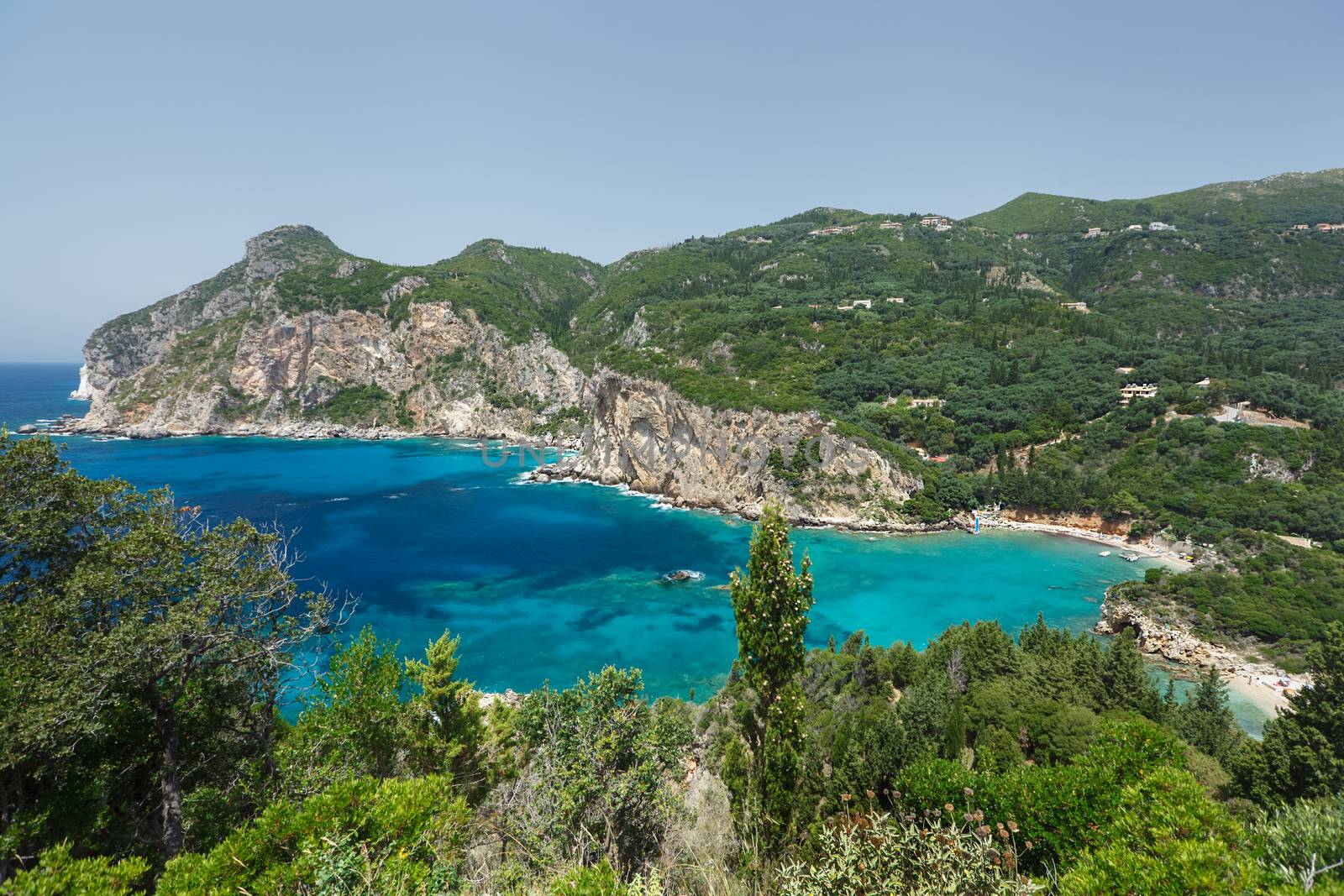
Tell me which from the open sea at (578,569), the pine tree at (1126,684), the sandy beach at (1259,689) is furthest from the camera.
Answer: the open sea at (578,569)

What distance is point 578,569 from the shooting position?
42250 millimetres

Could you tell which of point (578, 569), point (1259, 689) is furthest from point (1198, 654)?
point (578, 569)

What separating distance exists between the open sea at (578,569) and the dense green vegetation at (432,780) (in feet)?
43.6

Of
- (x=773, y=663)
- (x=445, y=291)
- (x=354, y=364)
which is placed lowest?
(x=773, y=663)

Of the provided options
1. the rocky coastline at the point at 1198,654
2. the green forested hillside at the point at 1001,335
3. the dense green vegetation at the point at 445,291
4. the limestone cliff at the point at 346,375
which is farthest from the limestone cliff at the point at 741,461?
the dense green vegetation at the point at 445,291

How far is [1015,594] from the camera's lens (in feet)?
123

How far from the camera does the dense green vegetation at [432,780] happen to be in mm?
5484

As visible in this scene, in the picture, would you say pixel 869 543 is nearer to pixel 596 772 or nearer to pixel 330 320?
pixel 596 772

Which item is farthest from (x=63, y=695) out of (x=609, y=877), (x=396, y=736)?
(x=609, y=877)

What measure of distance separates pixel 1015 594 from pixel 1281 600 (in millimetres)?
13009

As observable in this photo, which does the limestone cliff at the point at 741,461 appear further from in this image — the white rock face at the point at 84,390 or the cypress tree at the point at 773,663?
the white rock face at the point at 84,390

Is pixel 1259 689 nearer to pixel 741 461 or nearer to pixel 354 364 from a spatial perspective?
pixel 741 461

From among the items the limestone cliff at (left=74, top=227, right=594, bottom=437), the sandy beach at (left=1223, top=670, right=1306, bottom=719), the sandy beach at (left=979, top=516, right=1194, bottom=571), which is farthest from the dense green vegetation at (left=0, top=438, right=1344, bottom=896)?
the limestone cliff at (left=74, top=227, right=594, bottom=437)

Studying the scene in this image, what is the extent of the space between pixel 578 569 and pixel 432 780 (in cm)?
3501
